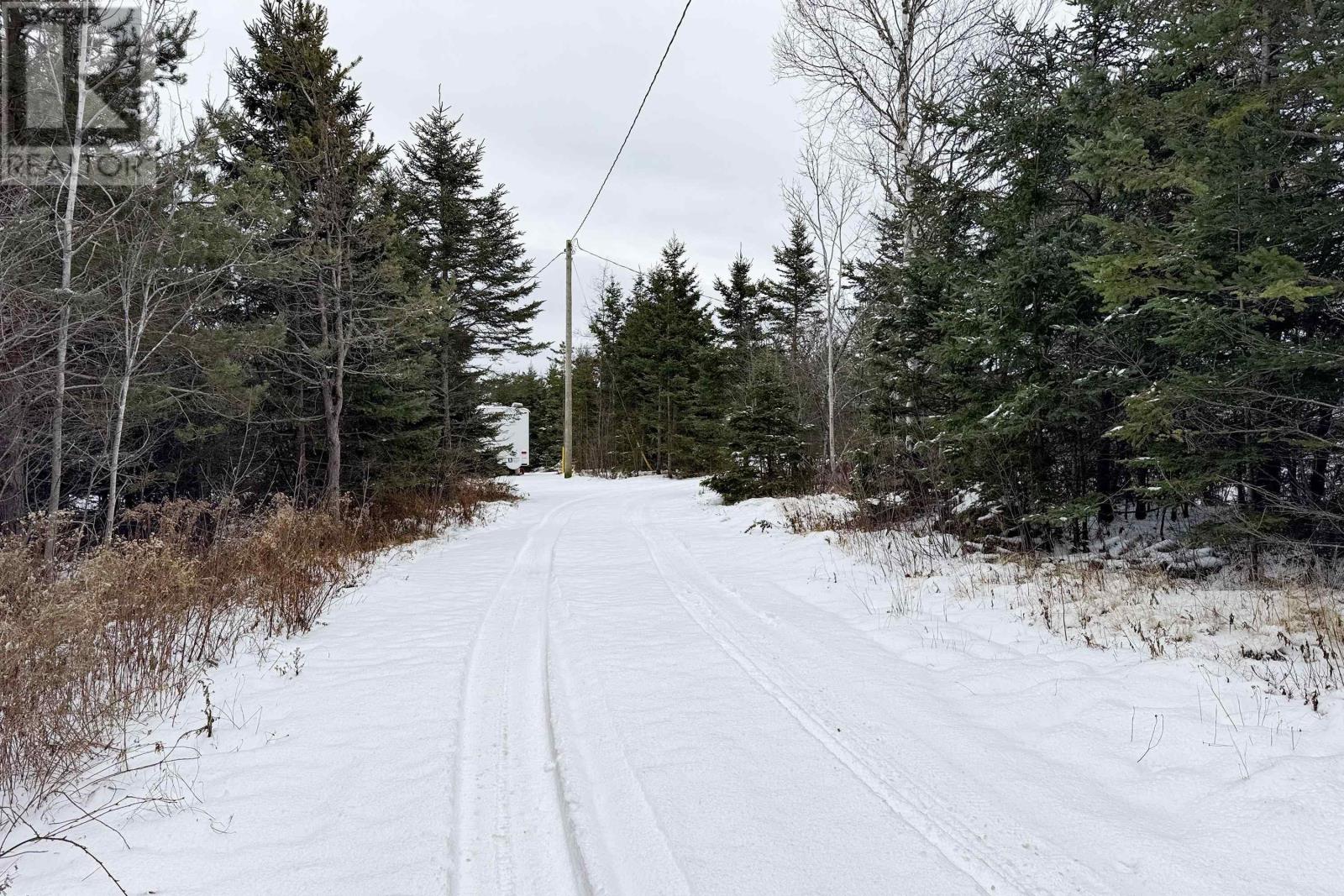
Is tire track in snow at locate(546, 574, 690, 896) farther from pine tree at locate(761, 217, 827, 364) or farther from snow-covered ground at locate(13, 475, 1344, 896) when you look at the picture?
pine tree at locate(761, 217, 827, 364)

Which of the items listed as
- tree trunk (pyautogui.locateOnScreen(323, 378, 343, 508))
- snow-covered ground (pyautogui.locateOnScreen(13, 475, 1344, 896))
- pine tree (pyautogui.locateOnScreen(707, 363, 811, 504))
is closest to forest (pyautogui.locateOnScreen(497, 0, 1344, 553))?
snow-covered ground (pyautogui.locateOnScreen(13, 475, 1344, 896))

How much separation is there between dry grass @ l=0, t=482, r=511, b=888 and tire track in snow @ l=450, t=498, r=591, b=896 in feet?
4.64

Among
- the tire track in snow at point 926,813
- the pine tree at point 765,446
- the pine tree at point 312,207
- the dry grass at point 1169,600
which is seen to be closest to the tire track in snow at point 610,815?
the tire track in snow at point 926,813

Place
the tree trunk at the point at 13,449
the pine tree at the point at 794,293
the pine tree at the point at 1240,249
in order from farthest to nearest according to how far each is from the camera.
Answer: the pine tree at the point at 794,293 < the tree trunk at the point at 13,449 < the pine tree at the point at 1240,249

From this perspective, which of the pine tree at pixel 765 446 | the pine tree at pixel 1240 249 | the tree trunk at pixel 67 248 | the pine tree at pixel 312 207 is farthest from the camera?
the pine tree at pixel 765 446

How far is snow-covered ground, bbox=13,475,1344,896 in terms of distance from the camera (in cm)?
225

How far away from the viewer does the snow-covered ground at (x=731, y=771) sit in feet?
7.38

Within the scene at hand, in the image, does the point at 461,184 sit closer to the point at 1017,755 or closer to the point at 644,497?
the point at 644,497

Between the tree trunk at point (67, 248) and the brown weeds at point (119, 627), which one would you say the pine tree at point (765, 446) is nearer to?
the brown weeds at point (119, 627)

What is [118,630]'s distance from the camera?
13.6ft

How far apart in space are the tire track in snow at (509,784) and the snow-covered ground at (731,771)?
0.01 meters

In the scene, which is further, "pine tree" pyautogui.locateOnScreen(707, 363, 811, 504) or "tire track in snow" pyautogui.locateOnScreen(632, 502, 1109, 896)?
"pine tree" pyautogui.locateOnScreen(707, 363, 811, 504)

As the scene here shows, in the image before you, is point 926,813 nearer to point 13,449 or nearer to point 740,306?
point 13,449

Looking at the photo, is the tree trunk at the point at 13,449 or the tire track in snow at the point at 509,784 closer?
the tire track in snow at the point at 509,784
